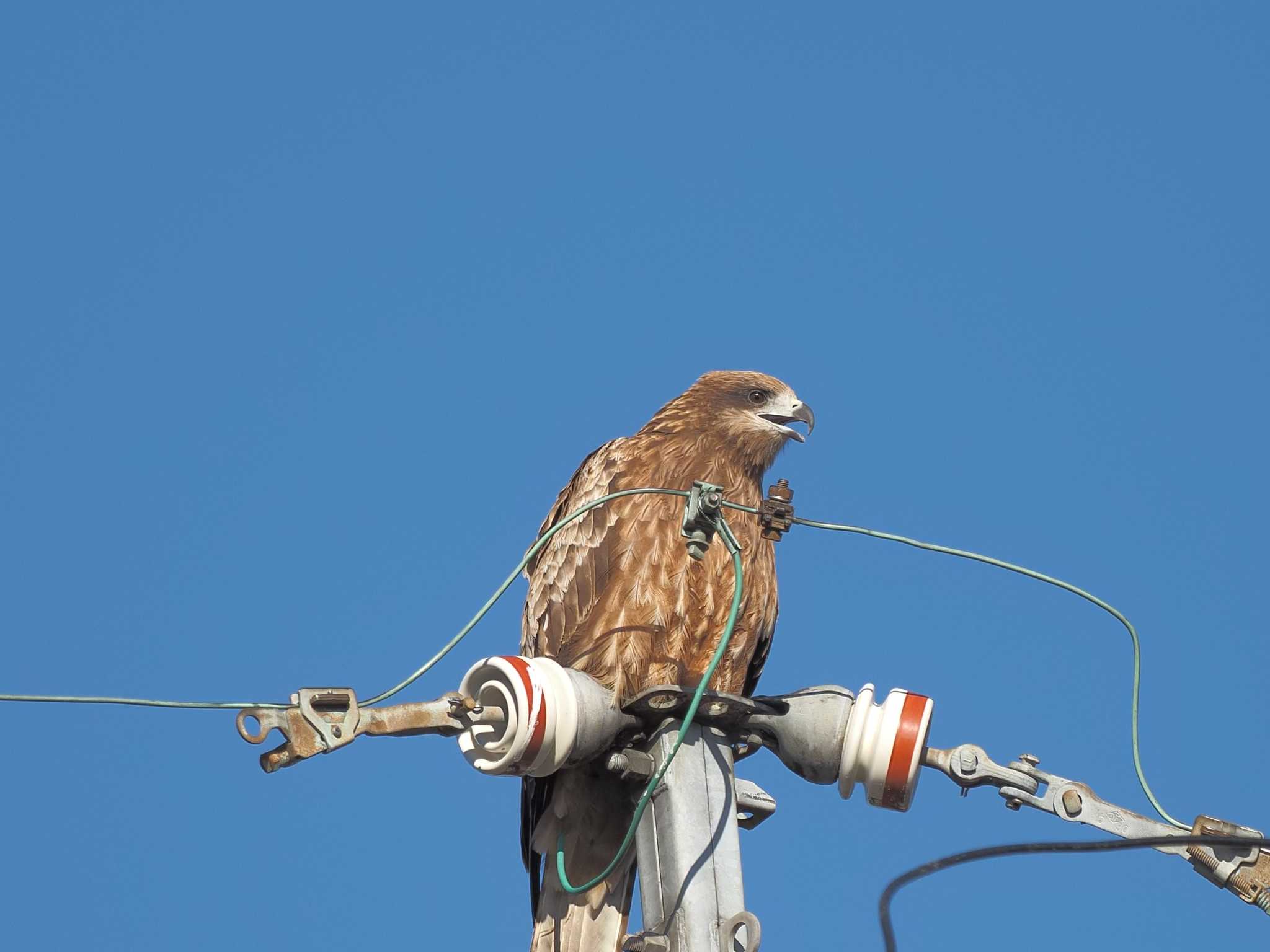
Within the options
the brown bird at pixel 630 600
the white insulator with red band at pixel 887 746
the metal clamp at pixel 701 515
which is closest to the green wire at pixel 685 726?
the metal clamp at pixel 701 515

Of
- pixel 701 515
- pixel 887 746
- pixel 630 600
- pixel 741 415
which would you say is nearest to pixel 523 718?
pixel 701 515

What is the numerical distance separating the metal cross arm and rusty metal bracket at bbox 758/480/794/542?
95 centimetres

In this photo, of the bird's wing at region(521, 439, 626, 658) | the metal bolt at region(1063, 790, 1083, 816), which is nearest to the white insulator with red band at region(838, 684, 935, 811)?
the metal bolt at region(1063, 790, 1083, 816)

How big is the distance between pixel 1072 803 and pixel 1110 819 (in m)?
0.14

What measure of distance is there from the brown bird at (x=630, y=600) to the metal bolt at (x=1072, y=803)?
68.2 inches

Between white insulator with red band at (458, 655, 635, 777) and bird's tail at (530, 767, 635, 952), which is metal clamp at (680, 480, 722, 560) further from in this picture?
bird's tail at (530, 767, 635, 952)

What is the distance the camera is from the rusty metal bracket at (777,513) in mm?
6031

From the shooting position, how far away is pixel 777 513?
604 cm

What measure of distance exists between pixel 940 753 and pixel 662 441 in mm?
3242

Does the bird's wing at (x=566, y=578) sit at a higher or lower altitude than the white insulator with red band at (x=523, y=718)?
higher

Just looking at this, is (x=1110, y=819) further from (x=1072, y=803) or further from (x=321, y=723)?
(x=321, y=723)

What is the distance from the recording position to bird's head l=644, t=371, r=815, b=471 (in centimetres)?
886

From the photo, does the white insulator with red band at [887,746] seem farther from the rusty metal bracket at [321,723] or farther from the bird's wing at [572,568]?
the bird's wing at [572,568]

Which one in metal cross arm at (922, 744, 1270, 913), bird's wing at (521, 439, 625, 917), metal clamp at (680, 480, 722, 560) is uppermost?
bird's wing at (521, 439, 625, 917)
